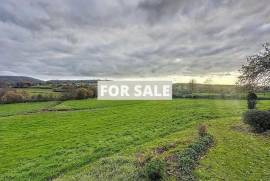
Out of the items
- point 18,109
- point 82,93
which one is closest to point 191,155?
point 18,109

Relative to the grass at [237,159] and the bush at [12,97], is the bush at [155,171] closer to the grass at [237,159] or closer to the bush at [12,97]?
the grass at [237,159]

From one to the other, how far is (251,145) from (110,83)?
69988mm

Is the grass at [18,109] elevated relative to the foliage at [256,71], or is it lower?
lower

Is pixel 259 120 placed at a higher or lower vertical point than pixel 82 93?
lower

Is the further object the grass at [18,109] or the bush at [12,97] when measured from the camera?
the bush at [12,97]

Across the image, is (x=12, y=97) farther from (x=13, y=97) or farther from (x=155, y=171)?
(x=155, y=171)

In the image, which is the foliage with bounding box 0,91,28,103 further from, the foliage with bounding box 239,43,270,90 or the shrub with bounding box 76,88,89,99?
the foliage with bounding box 239,43,270,90

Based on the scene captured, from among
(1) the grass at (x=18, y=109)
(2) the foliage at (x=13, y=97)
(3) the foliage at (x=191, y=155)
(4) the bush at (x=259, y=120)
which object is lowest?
(1) the grass at (x=18, y=109)

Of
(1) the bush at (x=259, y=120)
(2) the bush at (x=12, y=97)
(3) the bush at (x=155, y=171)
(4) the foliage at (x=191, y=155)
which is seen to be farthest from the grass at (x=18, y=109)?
(3) the bush at (x=155, y=171)

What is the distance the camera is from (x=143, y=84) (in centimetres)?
8150

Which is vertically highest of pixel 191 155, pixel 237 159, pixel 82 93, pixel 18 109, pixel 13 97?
pixel 82 93

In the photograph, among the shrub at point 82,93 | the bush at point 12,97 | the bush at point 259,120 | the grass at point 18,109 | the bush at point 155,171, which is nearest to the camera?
the bush at point 155,171

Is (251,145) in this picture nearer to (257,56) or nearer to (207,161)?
(207,161)

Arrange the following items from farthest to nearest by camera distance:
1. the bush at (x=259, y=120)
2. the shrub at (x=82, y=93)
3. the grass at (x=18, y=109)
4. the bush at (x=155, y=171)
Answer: the shrub at (x=82, y=93)
the grass at (x=18, y=109)
the bush at (x=259, y=120)
the bush at (x=155, y=171)
